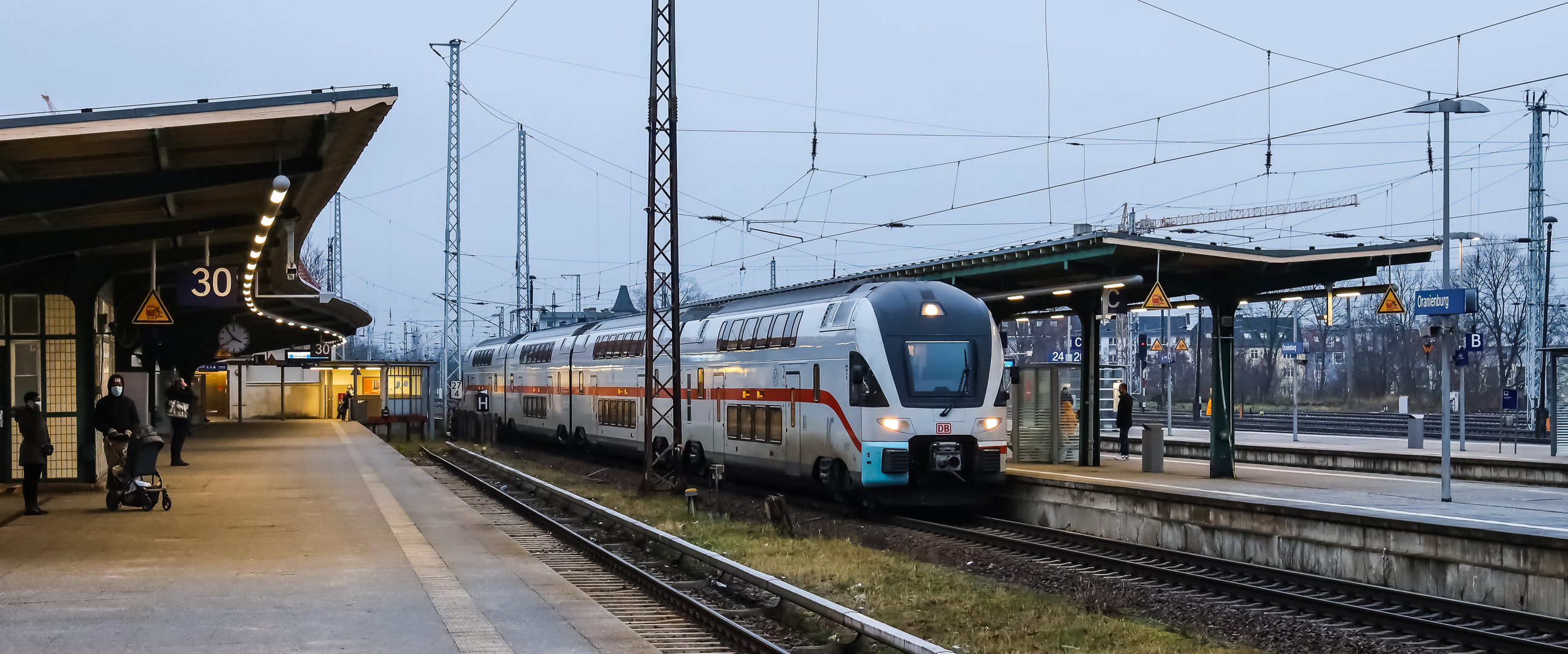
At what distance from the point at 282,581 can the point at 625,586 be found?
10.5 ft

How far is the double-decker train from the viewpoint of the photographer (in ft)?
60.2

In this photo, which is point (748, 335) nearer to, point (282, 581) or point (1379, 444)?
point (282, 581)

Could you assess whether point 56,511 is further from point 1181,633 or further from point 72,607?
point 1181,633

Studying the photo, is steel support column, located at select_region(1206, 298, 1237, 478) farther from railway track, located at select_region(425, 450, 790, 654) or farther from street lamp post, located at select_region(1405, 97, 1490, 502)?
railway track, located at select_region(425, 450, 790, 654)

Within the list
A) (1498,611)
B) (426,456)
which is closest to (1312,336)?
(426,456)

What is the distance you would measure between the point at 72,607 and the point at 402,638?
290 cm

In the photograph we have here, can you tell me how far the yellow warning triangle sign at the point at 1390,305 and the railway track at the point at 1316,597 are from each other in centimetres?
893

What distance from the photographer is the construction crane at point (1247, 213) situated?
177ft

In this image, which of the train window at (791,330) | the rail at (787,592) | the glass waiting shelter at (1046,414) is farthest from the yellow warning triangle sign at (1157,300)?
the rail at (787,592)

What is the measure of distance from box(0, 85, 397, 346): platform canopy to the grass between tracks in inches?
240

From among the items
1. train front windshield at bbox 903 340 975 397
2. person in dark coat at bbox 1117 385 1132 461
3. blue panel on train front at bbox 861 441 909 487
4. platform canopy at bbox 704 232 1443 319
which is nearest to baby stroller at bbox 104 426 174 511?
blue panel on train front at bbox 861 441 909 487

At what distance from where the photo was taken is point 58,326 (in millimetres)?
19984

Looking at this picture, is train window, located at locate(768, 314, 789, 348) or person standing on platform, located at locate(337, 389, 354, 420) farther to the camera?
person standing on platform, located at locate(337, 389, 354, 420)

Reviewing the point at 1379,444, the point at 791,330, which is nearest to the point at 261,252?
the point at 791,330
